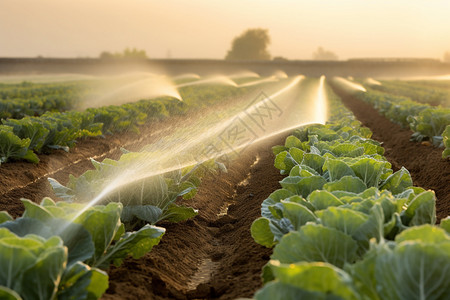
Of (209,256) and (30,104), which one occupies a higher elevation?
(209,256)

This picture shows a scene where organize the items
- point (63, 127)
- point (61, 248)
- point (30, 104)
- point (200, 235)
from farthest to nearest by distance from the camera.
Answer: point (30, 104)
point (63, 127)
point (200, 235)
point (61, 248)

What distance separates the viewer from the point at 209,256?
4953 mm

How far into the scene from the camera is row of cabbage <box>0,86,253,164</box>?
761 cm

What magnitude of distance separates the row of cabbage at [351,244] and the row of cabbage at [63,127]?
5.30m

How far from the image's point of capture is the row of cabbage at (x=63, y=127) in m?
7.61

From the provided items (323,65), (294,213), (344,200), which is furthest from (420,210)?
(323,65)

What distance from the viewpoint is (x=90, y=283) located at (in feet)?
8.32

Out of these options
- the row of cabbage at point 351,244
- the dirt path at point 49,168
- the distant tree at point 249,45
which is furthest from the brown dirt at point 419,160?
the distant tree at point 249,45

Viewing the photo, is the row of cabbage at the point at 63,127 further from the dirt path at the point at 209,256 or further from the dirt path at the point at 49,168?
the dirt path at the point at 209,256

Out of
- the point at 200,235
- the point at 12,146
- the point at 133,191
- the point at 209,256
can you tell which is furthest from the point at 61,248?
the point at 12,146

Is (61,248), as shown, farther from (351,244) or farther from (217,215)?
(217,215)

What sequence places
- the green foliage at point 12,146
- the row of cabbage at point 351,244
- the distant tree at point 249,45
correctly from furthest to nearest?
1. the distant tree at point 249,45
2. the green foliage at point 12,146
3. the row of cabbage at point 351,244

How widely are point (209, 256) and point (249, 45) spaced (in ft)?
335

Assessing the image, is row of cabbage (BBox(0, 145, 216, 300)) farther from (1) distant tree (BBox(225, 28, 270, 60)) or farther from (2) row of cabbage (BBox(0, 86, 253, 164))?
(1) distant tree (BBox(225, 28, 270, 60))
